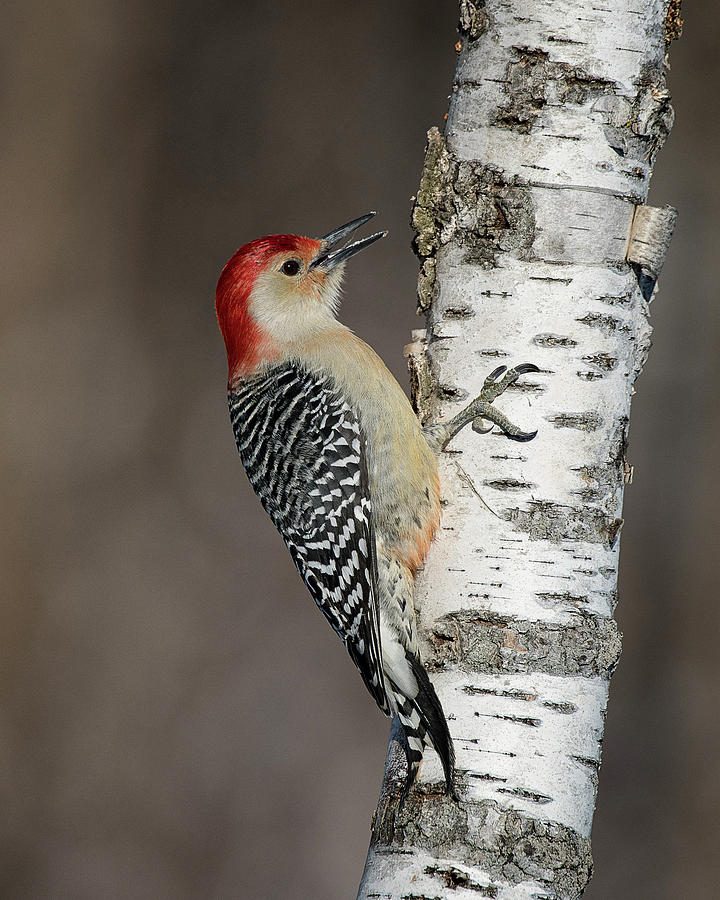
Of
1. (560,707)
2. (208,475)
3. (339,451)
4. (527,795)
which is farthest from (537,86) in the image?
(208,475)

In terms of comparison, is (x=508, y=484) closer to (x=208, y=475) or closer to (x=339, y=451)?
(x=339, y=451)

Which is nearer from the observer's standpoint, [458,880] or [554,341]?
[458,880]

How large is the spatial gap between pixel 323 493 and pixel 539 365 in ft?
2.58

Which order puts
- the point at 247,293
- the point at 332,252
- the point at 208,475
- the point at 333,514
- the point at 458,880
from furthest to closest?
the point at 208,475
the point at 332,252
the point at 247,293
the point at 333,514
the point at 458,880

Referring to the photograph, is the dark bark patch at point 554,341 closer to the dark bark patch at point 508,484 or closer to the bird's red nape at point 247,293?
the dark bark patch at point 508,484

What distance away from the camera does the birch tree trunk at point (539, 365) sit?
6.22 feet

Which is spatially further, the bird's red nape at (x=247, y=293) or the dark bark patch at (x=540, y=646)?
the bird's red nape at (x=247, y=293)

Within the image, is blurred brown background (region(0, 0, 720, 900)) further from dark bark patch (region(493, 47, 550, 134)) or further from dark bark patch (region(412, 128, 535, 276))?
dark bark patch (region(493, 47, 550, 134))

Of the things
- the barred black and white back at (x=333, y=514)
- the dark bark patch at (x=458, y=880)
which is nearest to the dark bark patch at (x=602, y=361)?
the barred black and white back at (x=333, y=514)

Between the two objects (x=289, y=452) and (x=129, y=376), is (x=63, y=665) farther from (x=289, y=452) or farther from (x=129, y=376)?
(x=289, y=452)

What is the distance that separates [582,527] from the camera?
6.61 feet

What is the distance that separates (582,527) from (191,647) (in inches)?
142

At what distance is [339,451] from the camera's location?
2604 millimetres

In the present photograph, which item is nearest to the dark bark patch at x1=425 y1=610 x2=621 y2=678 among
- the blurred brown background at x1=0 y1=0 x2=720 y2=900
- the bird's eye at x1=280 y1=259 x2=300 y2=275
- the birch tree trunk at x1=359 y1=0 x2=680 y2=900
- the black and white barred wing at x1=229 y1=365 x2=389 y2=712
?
the birch tree trunk at x1=359 y1=0 x2=680 y2=900
